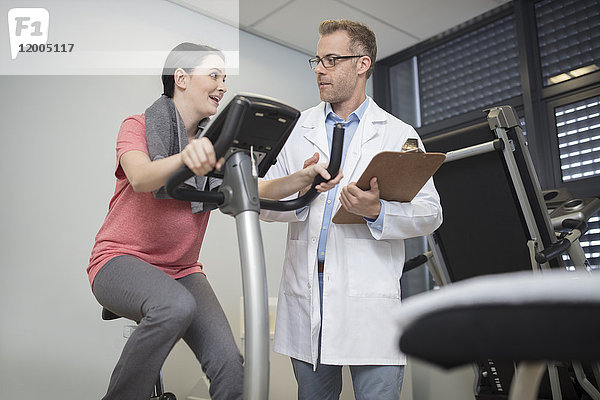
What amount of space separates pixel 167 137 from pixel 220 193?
36 centimetres

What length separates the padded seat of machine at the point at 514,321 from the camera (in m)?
0.51

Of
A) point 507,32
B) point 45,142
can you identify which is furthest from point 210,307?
point 507,32

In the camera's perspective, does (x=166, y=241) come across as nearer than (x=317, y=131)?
Yes

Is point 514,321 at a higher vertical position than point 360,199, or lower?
lower

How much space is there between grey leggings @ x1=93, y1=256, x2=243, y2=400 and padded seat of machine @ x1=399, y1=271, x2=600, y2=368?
89cm

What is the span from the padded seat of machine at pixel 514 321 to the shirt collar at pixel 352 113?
137 cm

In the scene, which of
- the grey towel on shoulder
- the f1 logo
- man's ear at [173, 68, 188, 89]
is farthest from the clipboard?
the f1 logo

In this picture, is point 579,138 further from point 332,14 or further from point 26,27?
point 26,27

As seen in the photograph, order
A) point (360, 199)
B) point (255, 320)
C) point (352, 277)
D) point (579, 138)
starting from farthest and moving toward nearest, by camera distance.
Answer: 1. point (579, 138)
2. point (352, 277)
3. point (360, 199)
4. point (255, 320)

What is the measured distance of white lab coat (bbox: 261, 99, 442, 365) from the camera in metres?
1.58

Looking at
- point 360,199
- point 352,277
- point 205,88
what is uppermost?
point 205,88

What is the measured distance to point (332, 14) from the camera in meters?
3.77

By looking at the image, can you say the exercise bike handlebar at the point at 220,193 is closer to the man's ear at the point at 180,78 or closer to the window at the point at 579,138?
the man's ear at the point at 180,78

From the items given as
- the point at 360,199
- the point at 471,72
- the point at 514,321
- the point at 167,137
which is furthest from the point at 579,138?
the point at 514,321
